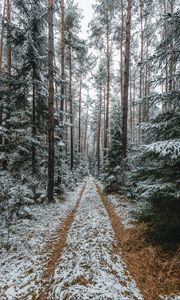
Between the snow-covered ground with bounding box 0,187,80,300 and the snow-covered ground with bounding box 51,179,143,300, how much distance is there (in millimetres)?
435

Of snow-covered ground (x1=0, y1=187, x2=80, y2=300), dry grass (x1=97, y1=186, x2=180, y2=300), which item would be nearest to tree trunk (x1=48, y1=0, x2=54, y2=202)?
snow-covered ground (x1=0, y1=187, x2=80, y2=300)

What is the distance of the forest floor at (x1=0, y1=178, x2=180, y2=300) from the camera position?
325cm

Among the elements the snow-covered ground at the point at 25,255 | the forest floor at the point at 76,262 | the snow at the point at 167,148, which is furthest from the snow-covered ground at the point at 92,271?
the snow at the point at 167,148

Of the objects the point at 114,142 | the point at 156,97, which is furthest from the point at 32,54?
the point at 156,97

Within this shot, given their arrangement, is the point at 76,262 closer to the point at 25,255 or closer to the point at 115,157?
the point at 25,255

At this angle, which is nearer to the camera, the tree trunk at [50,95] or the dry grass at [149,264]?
the dry grass at [149,264]

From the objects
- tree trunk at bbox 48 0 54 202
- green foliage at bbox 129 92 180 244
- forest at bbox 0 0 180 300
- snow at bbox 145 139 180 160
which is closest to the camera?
forest at bbox 0 0 180 300

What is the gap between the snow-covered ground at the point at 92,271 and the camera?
3139mm

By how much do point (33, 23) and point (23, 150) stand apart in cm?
622

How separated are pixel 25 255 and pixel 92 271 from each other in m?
1.71

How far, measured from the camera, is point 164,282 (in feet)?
11.6

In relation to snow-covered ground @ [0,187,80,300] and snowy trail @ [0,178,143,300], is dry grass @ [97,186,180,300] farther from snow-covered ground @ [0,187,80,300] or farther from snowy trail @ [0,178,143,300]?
snow-covered ground @ [0,187,80,300]

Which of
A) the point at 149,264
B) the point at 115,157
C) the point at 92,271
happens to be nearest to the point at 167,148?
the point at 149,264

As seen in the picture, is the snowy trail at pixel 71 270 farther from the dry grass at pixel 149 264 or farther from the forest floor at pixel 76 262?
the dry grass at pixel 149 264
